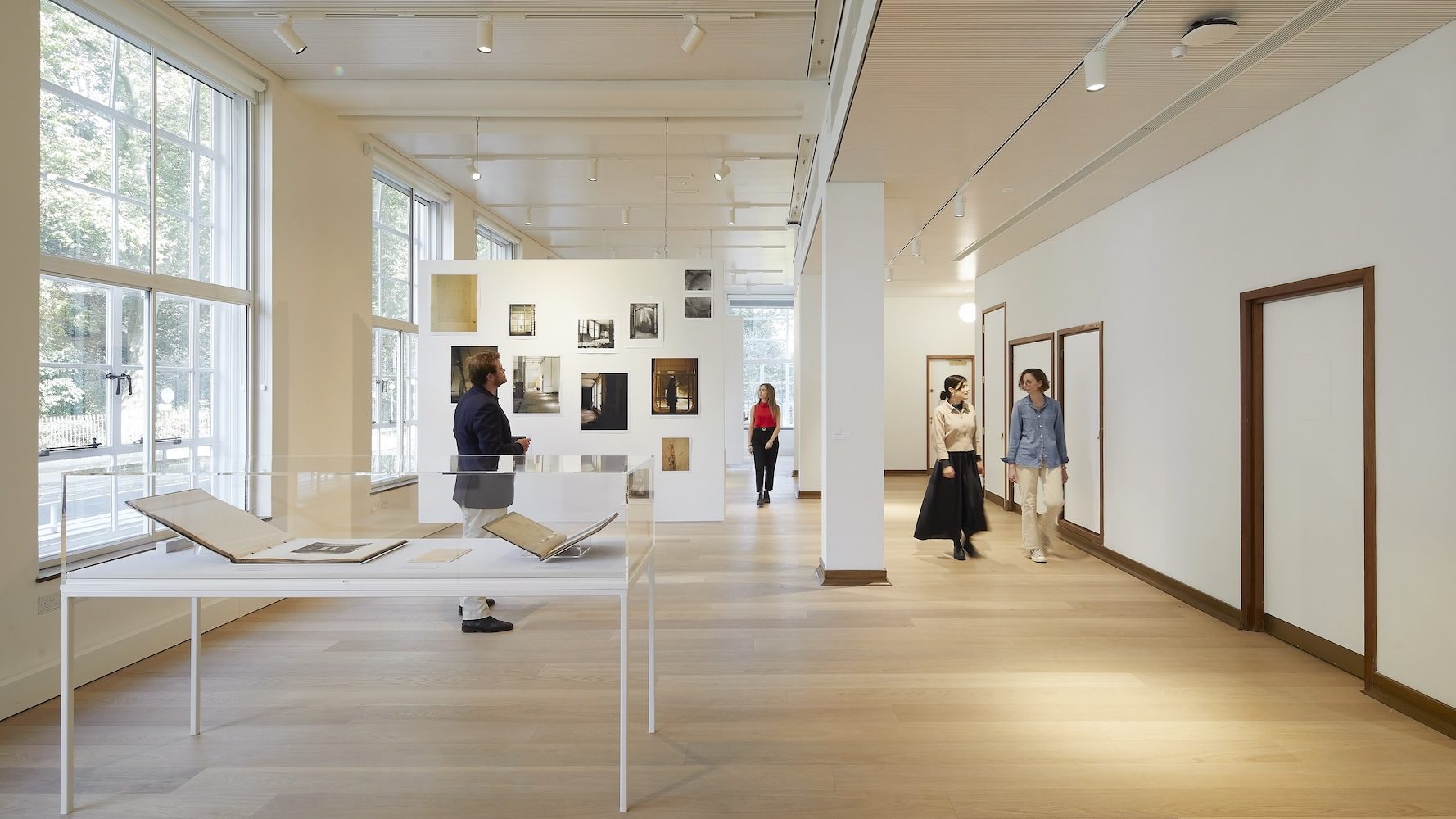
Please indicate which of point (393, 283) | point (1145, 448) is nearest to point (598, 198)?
point (393, 283)

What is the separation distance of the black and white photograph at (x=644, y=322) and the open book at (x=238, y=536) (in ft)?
18.6

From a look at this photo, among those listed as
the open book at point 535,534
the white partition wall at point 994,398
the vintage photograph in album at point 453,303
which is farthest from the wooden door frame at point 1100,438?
the vintage photograph in album at point 453,303

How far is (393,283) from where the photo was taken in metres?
8.16

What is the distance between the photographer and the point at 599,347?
841cm

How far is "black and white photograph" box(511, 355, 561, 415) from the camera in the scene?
8383 mm

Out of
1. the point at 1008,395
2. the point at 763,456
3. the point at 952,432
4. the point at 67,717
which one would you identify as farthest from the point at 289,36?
the point at 1008,395

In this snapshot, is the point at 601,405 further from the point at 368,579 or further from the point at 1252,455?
the point at 1252,455

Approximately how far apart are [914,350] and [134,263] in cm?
1176

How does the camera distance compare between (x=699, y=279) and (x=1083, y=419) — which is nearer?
(x=1083, y=419)

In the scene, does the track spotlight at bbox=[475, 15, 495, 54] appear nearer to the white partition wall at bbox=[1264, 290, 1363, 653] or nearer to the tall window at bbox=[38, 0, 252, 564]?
the tall window at bbox=[38, 0, 252, 564]

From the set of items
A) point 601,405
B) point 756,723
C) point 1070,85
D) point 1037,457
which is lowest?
point 756,723

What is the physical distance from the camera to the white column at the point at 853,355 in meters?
5.81

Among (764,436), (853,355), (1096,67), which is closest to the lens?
(1096,67)

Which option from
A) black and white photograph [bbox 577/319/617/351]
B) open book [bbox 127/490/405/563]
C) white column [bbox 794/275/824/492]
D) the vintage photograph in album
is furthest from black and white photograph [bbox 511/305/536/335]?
open book [bbox 127/490/405/563]
